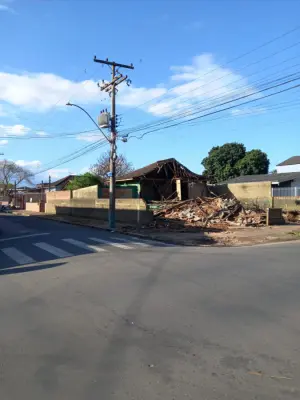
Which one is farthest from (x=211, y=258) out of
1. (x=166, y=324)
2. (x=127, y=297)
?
(x=166, y=324)

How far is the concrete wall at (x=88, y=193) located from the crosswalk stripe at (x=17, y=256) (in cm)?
1941

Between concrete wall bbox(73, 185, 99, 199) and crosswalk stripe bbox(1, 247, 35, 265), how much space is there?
63.7ft

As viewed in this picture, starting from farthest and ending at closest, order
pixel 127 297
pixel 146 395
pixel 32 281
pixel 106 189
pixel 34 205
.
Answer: pixel 34 205 < pixel 106 189 < pixel 32 281 < pixel 127 297 < pixel 146 395

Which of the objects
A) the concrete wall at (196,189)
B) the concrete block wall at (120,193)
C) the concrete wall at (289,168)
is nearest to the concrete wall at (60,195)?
the concrete block wall at (120,193)

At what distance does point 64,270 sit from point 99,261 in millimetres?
1583

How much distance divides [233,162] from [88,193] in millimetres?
36891

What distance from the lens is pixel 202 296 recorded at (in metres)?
7.52

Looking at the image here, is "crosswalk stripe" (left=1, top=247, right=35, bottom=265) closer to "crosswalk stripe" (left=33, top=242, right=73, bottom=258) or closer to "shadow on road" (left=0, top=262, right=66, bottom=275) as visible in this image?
"shadow on road" (left=0, top=262, right=66, bottom=275)

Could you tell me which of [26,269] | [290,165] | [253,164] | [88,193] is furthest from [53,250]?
[290,165]

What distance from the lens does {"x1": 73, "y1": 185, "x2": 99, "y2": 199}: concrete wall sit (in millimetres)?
34750

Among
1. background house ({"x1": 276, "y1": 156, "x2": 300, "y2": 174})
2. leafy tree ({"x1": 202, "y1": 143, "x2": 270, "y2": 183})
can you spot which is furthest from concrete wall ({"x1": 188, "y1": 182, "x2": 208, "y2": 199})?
background house ({"x1": 276, "y1": 156, "x2": 300, "y2": 174})

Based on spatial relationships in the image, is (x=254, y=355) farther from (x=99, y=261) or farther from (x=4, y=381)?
(x=99, y=261)

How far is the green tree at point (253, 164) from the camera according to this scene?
6469cm

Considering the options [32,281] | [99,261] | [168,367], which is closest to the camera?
[168,367]
